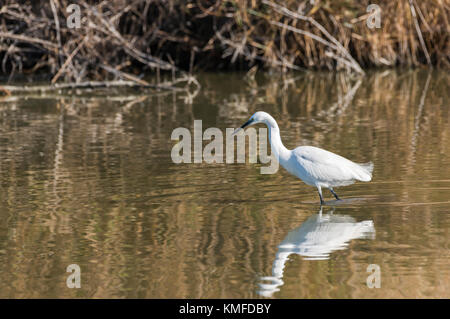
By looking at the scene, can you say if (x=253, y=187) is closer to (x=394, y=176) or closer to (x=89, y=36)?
(x=394, y=176)

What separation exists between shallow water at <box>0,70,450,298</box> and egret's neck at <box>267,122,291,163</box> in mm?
384

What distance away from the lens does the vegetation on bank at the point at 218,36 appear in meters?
17.0

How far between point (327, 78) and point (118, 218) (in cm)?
1152

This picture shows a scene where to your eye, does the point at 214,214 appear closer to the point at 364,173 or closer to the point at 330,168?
the point at 330,168

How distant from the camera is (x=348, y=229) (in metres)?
6.89

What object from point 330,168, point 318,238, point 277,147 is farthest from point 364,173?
point 318,238

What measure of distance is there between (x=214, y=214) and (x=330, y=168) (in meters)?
1.09

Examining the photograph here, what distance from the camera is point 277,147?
797 centimetres

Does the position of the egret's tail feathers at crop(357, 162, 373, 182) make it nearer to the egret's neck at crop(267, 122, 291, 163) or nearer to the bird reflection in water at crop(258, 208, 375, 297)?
the bird reflection in water at crop(258, 208, 375, 297)

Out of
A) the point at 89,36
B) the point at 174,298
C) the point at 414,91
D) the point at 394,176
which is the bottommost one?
the point at 174,298

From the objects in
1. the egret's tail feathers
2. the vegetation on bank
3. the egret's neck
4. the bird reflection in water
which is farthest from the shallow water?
the vegetation on bank

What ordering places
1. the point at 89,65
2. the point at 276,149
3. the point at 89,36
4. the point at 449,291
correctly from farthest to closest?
1. the point at 89,65
2. the point at 89,36
3. the point at 276,149
4. the point at 449,291

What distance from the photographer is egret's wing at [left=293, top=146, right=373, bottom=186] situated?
7.52 metres

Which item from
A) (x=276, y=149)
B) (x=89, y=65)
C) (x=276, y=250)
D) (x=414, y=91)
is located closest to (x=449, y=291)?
(x=276, y=250)
